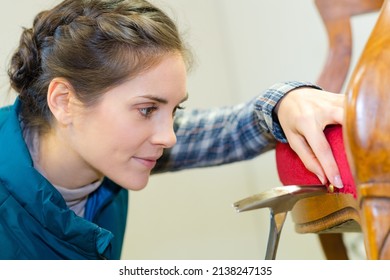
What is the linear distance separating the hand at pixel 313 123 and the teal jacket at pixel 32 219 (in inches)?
14.5

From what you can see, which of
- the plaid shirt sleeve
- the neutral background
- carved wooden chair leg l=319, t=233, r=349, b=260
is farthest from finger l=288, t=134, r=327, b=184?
the neutral background

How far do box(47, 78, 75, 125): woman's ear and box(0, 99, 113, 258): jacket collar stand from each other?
73 mm

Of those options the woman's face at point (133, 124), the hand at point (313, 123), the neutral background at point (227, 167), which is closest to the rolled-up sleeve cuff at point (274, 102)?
the hand at point (313, 123)

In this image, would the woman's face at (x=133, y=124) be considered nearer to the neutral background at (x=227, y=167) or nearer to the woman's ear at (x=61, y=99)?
the woman's ear at (x=61, y=99)

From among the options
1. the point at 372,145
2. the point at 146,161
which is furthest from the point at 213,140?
the point at 372,145

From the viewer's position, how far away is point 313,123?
2.21 feet

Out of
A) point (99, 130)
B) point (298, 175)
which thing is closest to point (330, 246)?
point (298, 175)

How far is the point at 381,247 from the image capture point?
1.45 ft

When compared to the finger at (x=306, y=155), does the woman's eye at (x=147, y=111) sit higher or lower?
higher

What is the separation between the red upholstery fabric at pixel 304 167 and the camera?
1.90ft

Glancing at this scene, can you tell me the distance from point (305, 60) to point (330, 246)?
827 mm

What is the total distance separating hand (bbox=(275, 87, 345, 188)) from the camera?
625 millimetres

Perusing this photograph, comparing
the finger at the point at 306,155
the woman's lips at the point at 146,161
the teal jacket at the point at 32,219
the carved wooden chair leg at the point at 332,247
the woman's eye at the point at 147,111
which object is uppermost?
the woman's eye at the point at 147,111
